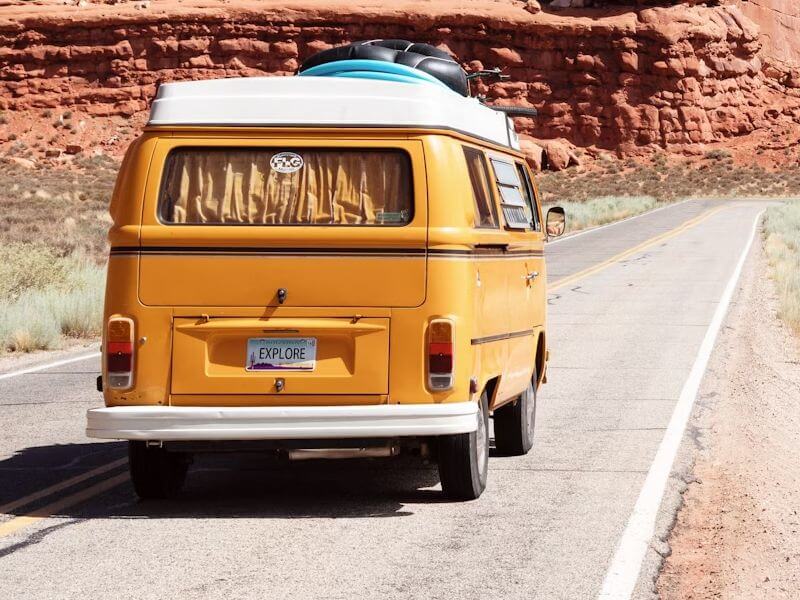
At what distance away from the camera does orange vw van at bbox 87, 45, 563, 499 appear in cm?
738

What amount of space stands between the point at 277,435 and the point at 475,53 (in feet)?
281

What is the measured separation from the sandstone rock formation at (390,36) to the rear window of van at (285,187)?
273ft

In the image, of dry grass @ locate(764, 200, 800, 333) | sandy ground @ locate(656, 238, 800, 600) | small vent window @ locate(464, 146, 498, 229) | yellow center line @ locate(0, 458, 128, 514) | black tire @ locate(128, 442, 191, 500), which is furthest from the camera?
dry grass @ locate(764, 200, 800, 333)

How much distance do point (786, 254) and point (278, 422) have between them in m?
27.3

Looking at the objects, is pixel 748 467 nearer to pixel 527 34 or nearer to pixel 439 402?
pixel 439 402

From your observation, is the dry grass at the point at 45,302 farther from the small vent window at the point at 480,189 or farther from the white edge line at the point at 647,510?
the small vent window at the point at 480,189

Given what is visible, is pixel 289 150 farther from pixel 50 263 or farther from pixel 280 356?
pixel 50 263

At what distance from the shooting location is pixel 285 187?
7707 mm

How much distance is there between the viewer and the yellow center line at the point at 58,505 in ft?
23.7

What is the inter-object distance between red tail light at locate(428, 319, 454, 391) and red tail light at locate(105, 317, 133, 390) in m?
1.62

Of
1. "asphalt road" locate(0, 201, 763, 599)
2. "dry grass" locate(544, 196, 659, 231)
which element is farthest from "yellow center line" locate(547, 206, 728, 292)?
"asphalt road" locate(0, 201, 763, 599)

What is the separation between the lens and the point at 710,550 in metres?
6.71

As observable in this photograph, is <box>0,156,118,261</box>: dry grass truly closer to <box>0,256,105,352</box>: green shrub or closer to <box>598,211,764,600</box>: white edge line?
<box>0,256,105,352</box>: green shrub

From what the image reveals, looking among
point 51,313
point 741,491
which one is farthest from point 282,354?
point 51,313
